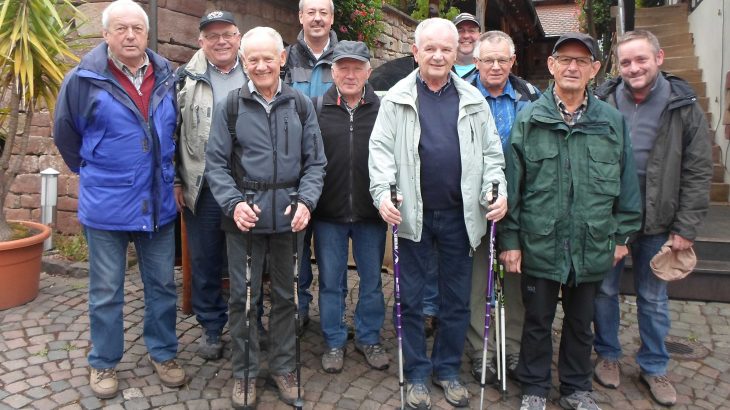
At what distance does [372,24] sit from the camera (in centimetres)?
857

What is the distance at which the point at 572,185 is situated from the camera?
10.5ft

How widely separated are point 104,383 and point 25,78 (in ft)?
7.89

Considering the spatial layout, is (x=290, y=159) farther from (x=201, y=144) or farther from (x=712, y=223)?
(x=712, y=223)

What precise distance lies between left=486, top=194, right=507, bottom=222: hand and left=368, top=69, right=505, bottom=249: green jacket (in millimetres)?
77

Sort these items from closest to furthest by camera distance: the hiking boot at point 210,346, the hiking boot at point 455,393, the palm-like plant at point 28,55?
the hiking boot at point 455,393
the hiking boot at point 210,346
the palm-like plant at point 28,55

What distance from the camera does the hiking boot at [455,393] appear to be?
136 inches

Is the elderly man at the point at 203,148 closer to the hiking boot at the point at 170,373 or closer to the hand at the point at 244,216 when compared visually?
the hiking boot at the point at 170,373

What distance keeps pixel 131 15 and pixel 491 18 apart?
45.2 feet

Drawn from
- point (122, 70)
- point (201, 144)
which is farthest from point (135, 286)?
point (122, 70)

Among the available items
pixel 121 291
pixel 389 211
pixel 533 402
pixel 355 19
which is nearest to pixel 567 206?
pixel 389 211

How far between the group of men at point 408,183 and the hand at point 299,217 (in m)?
0.01

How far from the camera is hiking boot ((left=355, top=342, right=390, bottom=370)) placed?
387 centimetres

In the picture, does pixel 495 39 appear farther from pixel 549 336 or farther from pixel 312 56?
pixel 549 336

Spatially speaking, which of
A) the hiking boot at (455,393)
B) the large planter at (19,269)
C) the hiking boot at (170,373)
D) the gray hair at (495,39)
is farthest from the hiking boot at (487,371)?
the large planter at (19,269)
